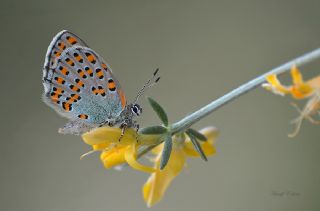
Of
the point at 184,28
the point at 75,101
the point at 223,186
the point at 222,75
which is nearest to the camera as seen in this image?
the point at 75,101

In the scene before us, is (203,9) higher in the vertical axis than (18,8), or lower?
lower

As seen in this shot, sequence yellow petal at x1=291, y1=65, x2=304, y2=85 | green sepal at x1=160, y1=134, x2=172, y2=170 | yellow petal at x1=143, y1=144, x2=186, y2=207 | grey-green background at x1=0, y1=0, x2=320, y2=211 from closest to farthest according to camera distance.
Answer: yellow petal at x1=291, y1=65, x2=304, y2=85 → green sepal at x1=160, y1=134, x2=172, y2=170 → yellow petal at x1=143, y1=144, x2=186, y2=207 → grey-green background at x1=0, y1=0, x2=320, y2=211

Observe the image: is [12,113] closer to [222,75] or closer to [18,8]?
[18,8]

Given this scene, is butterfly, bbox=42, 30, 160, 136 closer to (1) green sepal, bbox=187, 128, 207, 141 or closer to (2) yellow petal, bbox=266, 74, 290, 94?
(1) green sepal, bbox=187, 128, 207, 141

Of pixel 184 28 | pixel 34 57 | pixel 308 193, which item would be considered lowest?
pixel 308 193

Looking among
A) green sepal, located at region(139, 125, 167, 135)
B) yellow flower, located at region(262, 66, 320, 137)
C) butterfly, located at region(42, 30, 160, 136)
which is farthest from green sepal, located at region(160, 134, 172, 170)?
yellow flower, located at region(262, 66, 320, 137)

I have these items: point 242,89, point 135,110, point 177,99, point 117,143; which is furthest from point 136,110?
point 177,99

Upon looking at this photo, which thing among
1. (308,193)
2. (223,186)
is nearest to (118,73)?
(223,186)

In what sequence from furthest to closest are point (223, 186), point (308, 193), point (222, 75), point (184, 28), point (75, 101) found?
point (184, 28) → point (222, 75) → point (223, 186) → point (308, 193) → point (75, 101)
